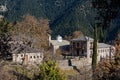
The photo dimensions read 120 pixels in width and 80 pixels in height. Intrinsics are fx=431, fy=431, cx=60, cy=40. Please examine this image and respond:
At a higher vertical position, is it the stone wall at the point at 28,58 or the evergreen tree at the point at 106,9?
the evergreen tree at the point at 106,9

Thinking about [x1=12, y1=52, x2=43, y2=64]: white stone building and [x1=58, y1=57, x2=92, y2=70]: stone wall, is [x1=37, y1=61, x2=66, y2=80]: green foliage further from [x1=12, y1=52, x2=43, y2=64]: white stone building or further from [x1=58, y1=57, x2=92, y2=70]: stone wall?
[x1=12, y1=52, x2=43, y2=64]: white stone building

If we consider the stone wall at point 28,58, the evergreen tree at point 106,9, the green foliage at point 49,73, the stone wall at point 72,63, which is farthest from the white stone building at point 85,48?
the evergreen tree at point 106,9

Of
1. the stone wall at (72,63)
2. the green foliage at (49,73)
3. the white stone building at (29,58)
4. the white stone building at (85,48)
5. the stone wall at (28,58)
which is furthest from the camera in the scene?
the white stone building at (85,48)

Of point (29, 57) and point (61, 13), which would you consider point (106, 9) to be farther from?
point (61, 13)

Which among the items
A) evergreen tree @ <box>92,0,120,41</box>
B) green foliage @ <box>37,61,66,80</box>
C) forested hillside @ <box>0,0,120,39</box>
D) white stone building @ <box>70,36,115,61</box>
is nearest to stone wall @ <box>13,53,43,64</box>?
white stone building @ <box>70,36,115,61</box>

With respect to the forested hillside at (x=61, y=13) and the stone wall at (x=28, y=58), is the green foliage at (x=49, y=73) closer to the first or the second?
the stone wall at (x=28, y=58)

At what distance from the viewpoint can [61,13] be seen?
5714 inches

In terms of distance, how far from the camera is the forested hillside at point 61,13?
4553 inches

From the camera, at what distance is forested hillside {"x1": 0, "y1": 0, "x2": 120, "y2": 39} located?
116 m

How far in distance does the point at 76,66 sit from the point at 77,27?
201ft

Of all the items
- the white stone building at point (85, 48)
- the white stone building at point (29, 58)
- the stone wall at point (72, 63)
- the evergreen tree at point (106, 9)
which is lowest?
the stone wall at point (72, 63)

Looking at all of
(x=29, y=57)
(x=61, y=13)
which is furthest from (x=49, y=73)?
(x=61, y=13)

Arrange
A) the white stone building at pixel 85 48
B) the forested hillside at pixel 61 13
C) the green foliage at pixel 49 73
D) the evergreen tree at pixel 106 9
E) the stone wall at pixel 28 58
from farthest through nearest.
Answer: the forested hillside at pixel 61 13
the white stone building at pixel 85 48
the stone wall at pixel 28 58
the green foliage at pixel 49 73
the evergreen tree at pixel 106 9

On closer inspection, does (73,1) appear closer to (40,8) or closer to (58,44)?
(40,8)
